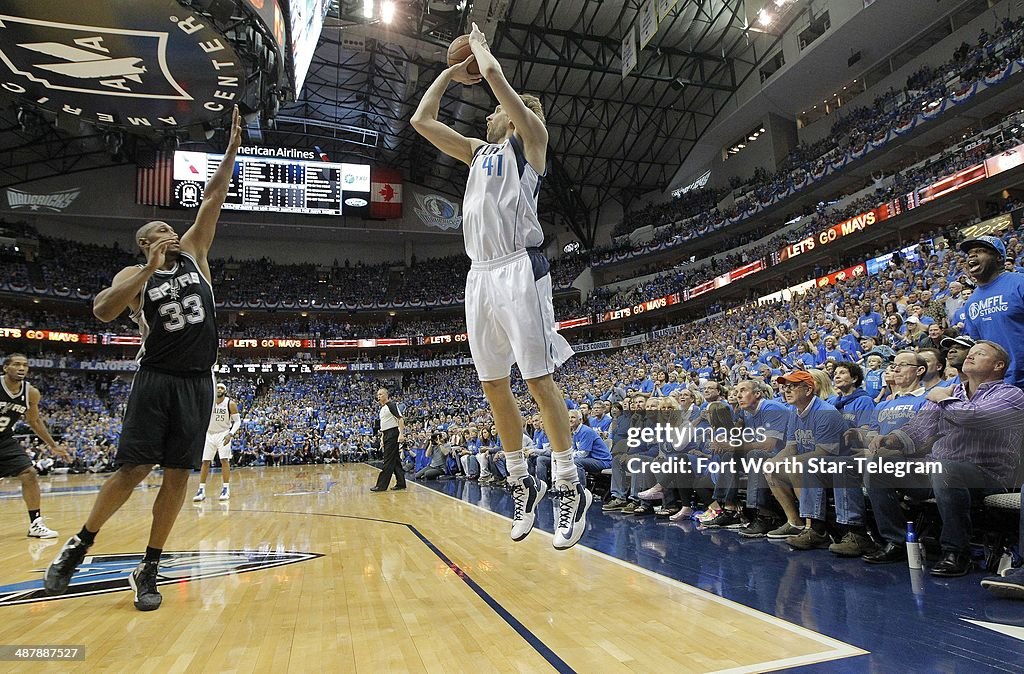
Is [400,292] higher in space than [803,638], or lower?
higher

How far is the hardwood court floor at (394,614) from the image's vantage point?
2090 millimetres

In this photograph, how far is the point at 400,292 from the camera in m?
37.5

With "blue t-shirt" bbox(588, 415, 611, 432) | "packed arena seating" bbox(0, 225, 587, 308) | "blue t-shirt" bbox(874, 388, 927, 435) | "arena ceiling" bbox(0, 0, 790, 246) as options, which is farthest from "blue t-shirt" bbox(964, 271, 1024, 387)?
"packed arena seating" bbox(0, 225, 587, 308)

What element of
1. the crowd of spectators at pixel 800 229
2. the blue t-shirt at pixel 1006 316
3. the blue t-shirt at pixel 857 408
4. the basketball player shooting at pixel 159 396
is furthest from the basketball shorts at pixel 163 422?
the crowd of spectators at pixel 800 229

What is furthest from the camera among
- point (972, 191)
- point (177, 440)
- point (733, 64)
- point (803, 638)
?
point (733, 64)

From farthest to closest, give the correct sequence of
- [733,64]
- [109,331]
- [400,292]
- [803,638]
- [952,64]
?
[400,292] < [109,331] < [733,64] < [952,64] < [803,638]

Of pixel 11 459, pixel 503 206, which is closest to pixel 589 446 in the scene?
pixel 503 206

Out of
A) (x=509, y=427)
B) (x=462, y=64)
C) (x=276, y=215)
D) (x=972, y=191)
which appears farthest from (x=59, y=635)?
(x=276, y=215)

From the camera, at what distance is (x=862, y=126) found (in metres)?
22.0

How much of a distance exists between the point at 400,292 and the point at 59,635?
35587mm

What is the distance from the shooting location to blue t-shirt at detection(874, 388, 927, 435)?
12.8 ft

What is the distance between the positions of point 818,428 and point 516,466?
2449 mm

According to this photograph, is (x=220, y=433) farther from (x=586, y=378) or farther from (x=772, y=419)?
(x=586, y=378)

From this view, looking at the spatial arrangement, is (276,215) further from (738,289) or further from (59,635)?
(59,635)
